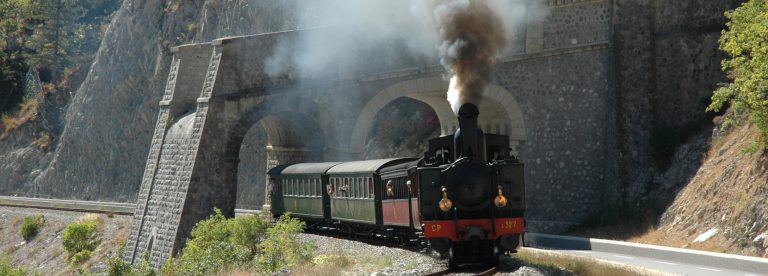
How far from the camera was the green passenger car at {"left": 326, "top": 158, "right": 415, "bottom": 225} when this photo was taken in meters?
24.9

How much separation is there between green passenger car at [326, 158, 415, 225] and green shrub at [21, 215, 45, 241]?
2366 centimetres

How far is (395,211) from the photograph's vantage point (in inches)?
906

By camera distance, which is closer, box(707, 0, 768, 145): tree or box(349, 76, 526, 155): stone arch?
box(707, 0, 768, 145): tree

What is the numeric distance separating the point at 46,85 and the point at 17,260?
Result: 98.5 feet

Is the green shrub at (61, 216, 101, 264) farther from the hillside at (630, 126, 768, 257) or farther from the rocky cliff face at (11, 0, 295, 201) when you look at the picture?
the hillside at (630, 126, 768, 257)

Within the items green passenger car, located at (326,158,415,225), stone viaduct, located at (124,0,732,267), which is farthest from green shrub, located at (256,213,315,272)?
Answer: stone viaduct, located at (124,0,732,267)

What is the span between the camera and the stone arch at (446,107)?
33562 mm

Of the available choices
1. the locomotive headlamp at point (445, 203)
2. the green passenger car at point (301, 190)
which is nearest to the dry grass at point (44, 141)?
the green passenger car at point (301, 190)

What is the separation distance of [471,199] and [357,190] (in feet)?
28.9

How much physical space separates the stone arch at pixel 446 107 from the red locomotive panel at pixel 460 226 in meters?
14.8

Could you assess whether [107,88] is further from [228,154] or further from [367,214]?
[367,214]

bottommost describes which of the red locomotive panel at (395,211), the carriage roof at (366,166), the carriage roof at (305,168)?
the red locomotive panel at (395,211)

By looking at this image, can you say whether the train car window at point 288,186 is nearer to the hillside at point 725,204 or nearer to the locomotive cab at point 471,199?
the hillside at point 725,204

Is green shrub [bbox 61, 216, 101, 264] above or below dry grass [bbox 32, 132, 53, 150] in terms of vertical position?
below
